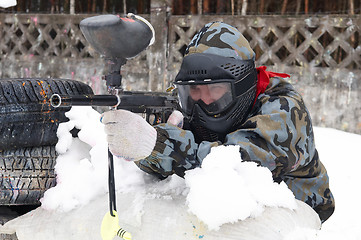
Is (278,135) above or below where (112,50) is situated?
below


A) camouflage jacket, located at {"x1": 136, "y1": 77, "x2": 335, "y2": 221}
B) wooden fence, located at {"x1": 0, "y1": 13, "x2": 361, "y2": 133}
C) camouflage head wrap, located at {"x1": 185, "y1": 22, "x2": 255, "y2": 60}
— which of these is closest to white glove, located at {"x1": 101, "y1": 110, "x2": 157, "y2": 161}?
camouflage jacket, located at {"x1": 136, "y1": 77, "x2": 335, "y2": 221}

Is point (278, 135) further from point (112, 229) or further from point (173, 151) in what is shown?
point (112, 229)

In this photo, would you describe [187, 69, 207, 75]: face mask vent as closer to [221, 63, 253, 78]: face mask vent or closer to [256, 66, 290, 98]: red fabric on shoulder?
[221, 63, 253, 78]: face mask vent

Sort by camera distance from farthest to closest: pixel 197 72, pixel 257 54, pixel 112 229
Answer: pixel 257 54 → pixel 197 72 → pixel 112 229

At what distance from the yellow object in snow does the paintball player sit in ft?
0.78

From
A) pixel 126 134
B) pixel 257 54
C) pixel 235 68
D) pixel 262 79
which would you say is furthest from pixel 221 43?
pixel 257 54

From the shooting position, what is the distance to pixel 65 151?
6.65 ft

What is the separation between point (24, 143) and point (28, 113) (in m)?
0.14

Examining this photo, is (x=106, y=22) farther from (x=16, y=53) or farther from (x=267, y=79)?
(x=16, y=53)

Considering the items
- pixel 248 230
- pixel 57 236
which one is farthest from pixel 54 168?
pixel 248 230

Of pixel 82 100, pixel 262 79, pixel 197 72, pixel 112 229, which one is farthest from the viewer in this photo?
pixel 262 79

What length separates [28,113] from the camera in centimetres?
199

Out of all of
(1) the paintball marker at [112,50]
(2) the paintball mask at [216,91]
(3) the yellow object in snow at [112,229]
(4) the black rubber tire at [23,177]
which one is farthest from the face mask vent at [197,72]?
(4) the black rubber tire at [23,177]

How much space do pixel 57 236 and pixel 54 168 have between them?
1.09ft
